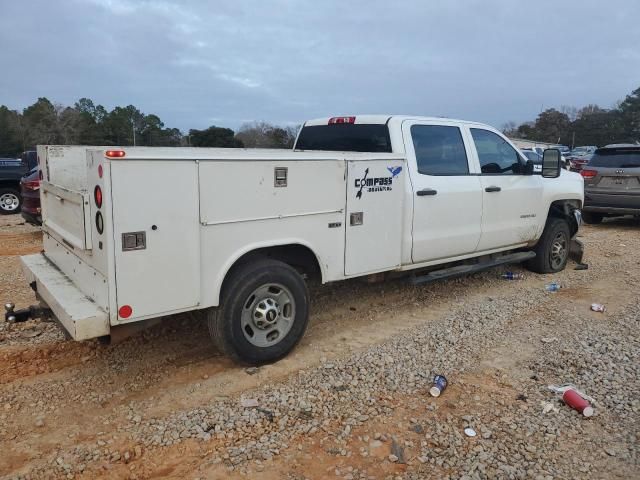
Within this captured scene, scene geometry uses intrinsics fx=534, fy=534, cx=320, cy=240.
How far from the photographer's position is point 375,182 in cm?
481

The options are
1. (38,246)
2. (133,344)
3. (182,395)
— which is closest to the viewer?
(182,395)

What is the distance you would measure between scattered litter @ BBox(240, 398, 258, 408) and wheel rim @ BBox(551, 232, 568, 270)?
530 cm

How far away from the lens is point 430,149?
219 inches

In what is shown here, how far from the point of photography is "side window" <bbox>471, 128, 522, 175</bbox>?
614cm

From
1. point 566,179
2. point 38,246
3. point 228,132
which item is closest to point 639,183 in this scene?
point 566,179

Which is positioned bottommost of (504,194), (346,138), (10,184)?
(10,184)

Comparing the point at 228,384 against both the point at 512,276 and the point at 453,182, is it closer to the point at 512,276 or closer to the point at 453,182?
the point at 453,182

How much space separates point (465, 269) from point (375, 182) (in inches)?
73.8

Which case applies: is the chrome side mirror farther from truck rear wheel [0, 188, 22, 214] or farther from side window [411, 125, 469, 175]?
truck rear wheel [0, 188, 22, 214]

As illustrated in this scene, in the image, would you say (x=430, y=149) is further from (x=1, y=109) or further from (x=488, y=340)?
(x=1, y=109)

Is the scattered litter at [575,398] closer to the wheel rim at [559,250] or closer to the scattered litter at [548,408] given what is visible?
the scattered litter at [548,408]

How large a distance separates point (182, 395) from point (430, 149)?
343 centimetres

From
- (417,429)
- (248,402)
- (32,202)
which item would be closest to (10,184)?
(32,202)

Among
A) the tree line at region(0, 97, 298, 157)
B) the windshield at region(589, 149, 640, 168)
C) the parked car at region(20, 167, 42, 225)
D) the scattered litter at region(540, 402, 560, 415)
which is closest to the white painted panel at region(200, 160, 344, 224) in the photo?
the scattered litter at region(540, 402, 560, 415)
